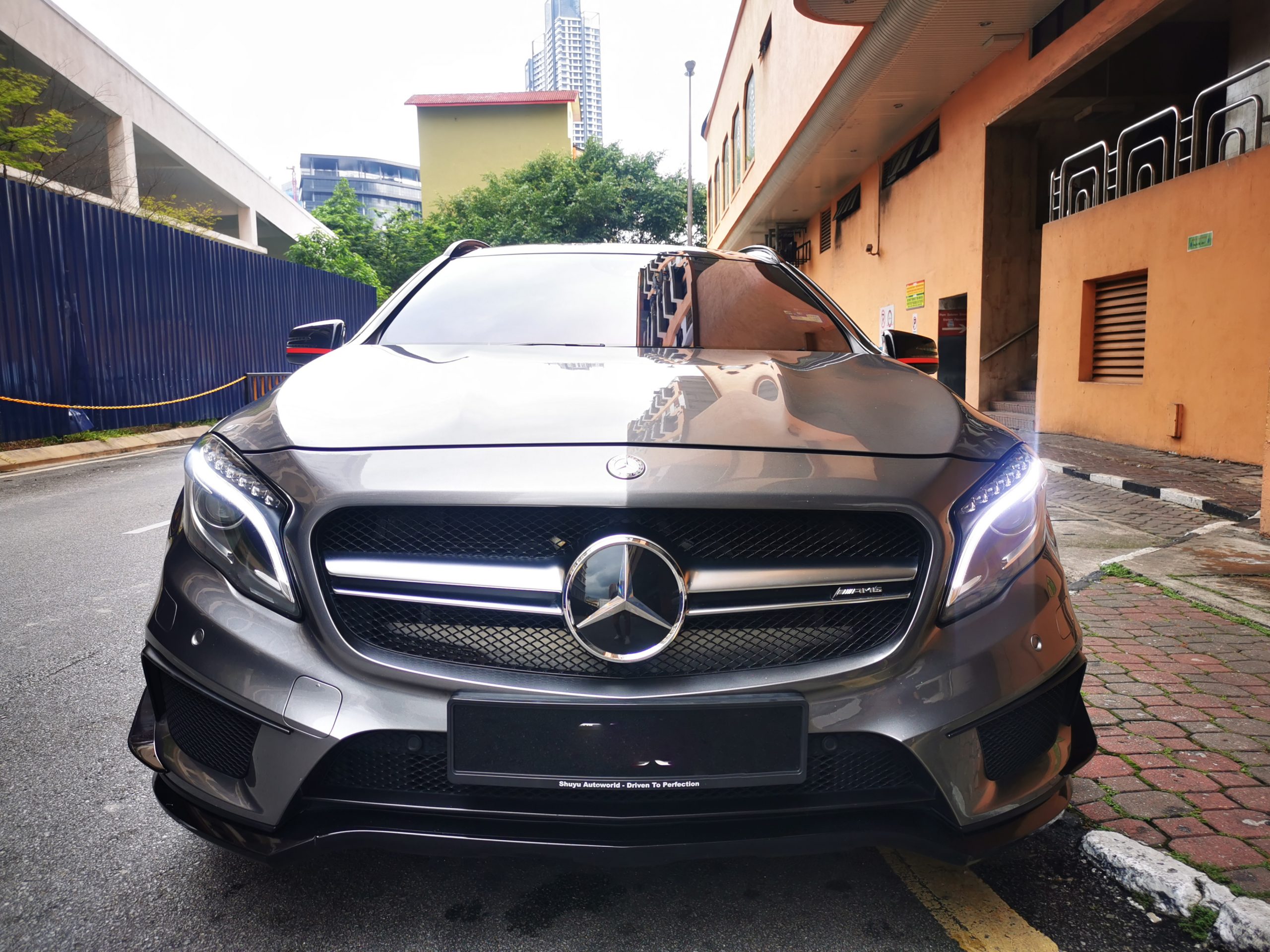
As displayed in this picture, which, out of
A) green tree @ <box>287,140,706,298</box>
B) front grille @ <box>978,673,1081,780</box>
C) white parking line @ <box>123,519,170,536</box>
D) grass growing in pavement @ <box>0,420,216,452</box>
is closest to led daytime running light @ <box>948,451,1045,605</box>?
front grille @ <box>978,673,1081,780</box>

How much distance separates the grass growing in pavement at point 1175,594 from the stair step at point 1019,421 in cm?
820

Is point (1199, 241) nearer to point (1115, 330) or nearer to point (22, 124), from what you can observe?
point (1115, 330)

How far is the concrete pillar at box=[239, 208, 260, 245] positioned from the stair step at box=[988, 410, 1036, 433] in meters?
26.7

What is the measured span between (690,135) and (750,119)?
12465 mm

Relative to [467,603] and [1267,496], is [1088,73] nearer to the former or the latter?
[1267,496]

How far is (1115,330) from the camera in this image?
10883 mm

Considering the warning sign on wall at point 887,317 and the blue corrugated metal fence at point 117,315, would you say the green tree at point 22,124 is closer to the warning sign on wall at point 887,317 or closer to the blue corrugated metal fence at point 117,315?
the blue corrugated metal fence at point 117,315

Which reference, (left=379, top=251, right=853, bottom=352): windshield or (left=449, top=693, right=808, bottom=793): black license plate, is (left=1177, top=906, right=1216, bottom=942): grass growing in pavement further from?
(left=379, top=251, right=853, bottom=352): windshield

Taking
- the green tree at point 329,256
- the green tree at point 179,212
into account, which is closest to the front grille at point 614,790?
the green tree at point 179,212

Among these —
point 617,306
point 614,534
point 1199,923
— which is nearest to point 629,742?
point 614,534

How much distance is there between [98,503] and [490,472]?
22.5ft

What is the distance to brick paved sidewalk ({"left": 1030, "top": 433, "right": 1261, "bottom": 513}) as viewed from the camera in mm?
7020

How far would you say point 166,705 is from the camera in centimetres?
171

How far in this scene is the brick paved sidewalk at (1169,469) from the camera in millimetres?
7020
